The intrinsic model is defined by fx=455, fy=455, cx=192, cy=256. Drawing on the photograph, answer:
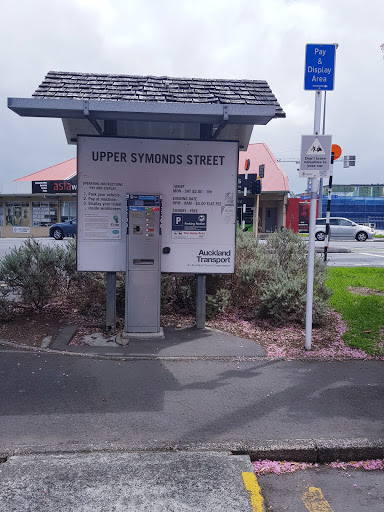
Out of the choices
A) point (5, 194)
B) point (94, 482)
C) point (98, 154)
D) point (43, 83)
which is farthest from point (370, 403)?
point (5, 194)

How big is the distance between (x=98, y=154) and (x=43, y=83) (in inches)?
45.3

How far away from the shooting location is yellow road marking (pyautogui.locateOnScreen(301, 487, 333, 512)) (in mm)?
3059

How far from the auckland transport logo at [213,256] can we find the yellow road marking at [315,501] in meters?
3.83

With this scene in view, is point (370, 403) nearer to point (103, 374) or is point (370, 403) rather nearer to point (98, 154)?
point (103, 374)

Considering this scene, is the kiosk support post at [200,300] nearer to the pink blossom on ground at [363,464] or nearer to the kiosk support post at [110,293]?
the kiosk support post at [110,293]

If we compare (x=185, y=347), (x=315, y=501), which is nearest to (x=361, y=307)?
(x=185, y=347)

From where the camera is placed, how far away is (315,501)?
3.14 meters

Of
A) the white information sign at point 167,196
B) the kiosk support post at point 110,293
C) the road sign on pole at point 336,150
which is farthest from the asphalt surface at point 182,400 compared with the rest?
the road sign on pole at point 336,150

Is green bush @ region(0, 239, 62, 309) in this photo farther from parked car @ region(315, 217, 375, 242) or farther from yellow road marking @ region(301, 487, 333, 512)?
parked car @ region(315, 217, 375, 242)

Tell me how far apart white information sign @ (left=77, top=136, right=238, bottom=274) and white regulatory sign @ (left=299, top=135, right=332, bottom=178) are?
3.72 feet

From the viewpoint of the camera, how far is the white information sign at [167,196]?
6410 mm

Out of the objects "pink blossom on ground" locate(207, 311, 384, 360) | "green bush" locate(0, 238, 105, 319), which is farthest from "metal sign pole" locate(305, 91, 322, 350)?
"green bush" locate(0, 238, 105, 319)

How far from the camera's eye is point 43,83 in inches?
240

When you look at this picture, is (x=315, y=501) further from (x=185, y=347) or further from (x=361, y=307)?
(x=361, y=307)
